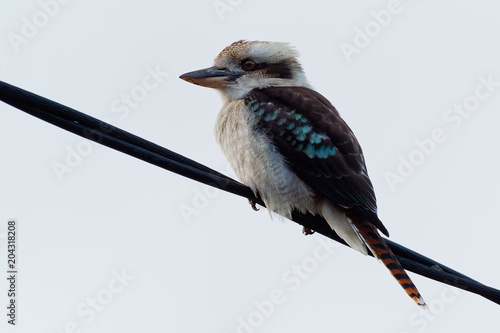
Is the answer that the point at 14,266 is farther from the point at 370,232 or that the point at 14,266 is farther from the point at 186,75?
the point at 370,232

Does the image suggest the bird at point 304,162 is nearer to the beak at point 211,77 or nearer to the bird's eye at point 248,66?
the beak at point 211,77

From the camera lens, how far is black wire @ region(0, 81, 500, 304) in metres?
2.67

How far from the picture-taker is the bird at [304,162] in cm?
380

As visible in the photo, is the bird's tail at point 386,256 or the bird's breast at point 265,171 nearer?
the bird's tail at point 386,256

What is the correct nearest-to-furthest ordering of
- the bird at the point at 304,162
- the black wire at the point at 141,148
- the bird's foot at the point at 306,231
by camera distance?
the black wire at the point at 141,148
the bird at the point at 304,162
the bird's foot at the point at 306,231

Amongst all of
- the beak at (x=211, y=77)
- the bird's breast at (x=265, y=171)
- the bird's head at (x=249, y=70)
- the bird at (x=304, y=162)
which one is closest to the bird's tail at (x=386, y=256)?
the bird at (x=304, y=162)

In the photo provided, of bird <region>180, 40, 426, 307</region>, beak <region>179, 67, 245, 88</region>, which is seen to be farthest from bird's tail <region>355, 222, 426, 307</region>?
beak <region>179, 67, 245, 88</region>

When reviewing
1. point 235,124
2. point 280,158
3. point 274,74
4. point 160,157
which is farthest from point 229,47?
point 160,157

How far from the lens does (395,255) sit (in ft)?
11.6

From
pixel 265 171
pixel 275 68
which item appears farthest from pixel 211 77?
pixel 265 171

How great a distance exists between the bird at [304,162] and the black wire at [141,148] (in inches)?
21.0

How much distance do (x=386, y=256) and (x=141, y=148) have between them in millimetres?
1466

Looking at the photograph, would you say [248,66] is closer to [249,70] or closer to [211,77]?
[249,70]

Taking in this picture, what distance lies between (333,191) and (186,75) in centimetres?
128
